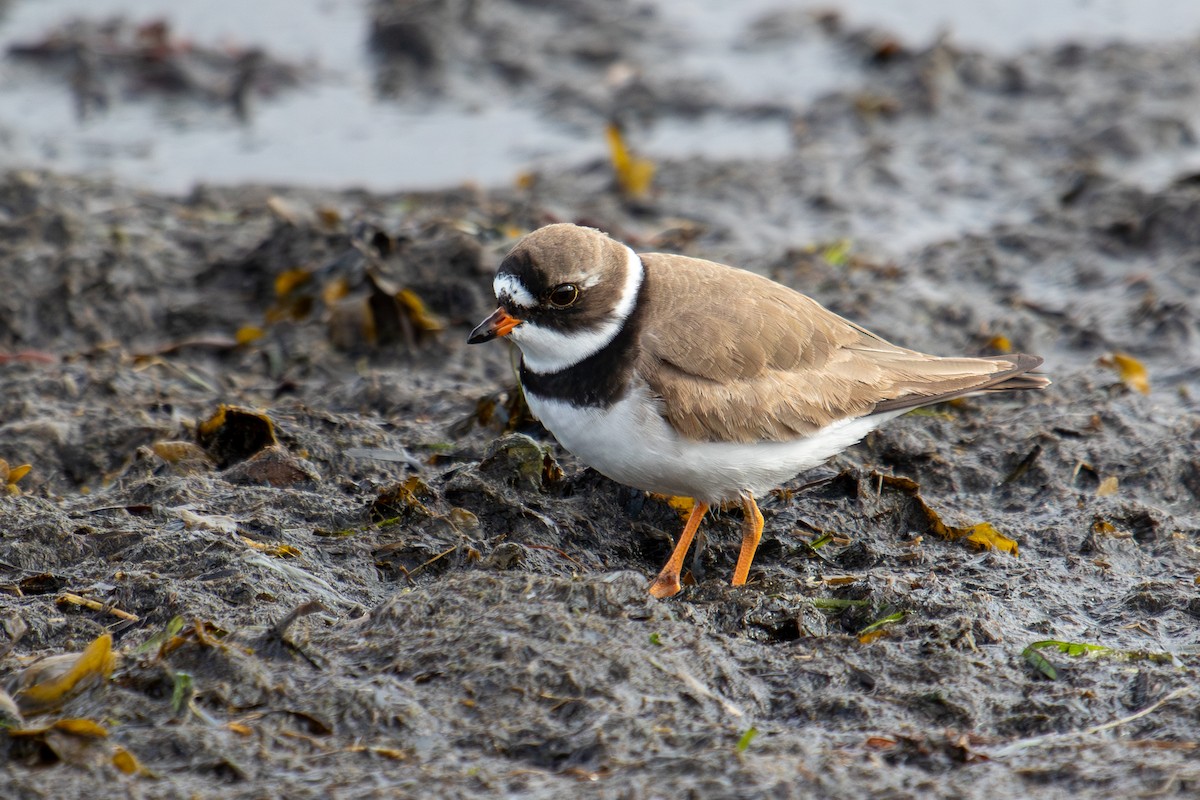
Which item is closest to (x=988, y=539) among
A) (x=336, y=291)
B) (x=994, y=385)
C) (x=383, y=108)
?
(x=994, y=385)

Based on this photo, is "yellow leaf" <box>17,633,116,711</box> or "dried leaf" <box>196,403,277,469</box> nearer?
"yellow leaf" <box>17,633,116,711</box>

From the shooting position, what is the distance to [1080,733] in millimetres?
4156

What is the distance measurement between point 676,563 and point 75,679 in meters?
2.23

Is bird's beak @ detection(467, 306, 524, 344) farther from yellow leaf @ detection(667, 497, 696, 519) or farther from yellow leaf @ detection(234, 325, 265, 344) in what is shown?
yellow leaf @ detection(234, 325, 265, 344)

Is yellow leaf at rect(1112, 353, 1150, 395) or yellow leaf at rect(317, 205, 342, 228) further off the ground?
yellow leaf at rect(317, 205, 342, 228)

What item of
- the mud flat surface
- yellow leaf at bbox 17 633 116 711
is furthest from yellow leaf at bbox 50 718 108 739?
yellow leaf at bbox 17 633 116 711

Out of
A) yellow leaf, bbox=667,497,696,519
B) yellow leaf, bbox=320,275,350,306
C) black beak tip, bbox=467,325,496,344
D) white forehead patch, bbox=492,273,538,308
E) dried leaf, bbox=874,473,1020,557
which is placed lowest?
yellow leaf, bbox=667,497,696,519

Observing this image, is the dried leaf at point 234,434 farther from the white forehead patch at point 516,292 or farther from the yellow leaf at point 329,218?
the yellow leaf at point 329,218

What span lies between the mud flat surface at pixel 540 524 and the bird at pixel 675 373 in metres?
0.43

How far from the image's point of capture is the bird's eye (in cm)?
501

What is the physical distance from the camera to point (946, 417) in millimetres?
6508

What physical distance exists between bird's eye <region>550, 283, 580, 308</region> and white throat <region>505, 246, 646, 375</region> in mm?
104

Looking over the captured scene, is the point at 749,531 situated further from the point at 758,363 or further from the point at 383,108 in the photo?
the point at 383,108

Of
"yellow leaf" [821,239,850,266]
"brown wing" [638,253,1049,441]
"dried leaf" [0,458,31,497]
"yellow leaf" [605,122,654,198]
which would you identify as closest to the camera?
"brown wing" [638,253,1049,441]
